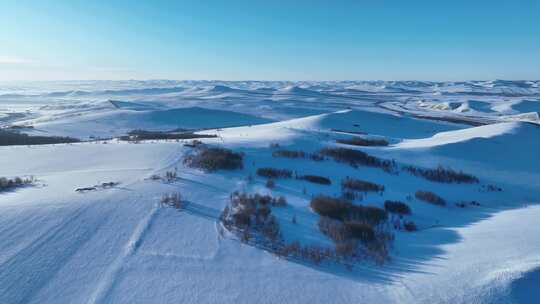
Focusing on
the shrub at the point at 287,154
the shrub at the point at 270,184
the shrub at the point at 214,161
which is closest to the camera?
the shrub at the point at 270,184

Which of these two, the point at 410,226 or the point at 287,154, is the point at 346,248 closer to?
the point at 410,226

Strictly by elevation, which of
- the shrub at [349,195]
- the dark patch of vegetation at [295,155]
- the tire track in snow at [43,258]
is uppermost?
the dark patch of vegetation at [295,155]

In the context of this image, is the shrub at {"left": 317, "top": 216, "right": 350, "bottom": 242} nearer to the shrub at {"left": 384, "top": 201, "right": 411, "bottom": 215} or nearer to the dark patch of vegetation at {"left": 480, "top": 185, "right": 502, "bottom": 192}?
the shrub at {"left": 384, "top": 201, "right": 411, "bottom": 215}

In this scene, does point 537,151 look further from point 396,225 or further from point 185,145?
point 185,145

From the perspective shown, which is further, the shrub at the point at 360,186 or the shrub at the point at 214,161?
the shrub at the point at 214,161

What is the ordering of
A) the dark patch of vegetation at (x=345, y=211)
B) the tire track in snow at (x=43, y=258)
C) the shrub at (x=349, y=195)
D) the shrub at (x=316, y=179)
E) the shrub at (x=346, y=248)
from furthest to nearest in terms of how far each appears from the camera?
1. the shrub at (x=316, y=179)
2. the shrub at (x=349, y=195)
3. the dark patch of vegetation at (x=345, y=211)
4. the shrub at (x=346, y=248)
5. the tire track in snow at (x=43, y=258)

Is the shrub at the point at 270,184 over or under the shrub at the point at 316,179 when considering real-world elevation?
over

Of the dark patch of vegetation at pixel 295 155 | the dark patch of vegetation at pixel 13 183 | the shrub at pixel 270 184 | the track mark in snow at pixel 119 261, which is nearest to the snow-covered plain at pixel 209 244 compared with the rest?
the track mark in snow at pixel 119 261

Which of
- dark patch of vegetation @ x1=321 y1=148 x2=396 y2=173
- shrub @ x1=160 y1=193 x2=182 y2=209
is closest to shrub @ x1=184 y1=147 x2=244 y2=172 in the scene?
shrub @ x1=160 y1=193 x2=182 y2=209

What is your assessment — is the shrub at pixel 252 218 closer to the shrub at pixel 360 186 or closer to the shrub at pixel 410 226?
the shrub at pixel 410 226
